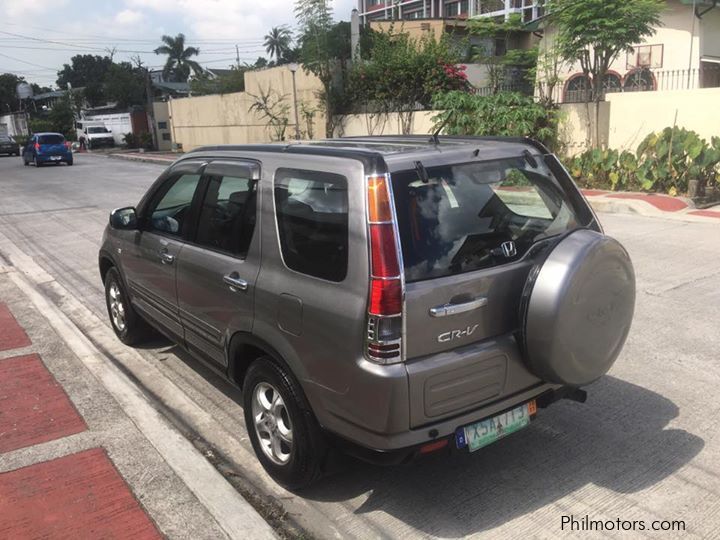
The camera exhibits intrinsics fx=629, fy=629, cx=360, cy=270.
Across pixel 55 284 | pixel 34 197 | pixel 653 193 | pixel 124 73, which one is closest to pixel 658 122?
pixel 653 193

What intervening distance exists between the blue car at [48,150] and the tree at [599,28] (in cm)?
2473

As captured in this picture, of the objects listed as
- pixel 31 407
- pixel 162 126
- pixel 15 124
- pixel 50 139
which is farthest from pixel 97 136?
pixel 31 407

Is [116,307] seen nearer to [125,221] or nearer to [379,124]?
[125,221]

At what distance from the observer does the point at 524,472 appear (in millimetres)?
3361

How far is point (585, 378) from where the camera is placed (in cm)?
304

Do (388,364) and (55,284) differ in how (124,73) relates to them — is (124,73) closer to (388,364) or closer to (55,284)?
(55,284)

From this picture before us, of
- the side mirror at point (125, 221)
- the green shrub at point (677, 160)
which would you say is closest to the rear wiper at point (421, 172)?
the side mirror at point (125, 221)

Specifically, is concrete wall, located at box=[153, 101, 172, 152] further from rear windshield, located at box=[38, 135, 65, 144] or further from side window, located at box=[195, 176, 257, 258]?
side window, located at box=[195, 176, 257, 258]

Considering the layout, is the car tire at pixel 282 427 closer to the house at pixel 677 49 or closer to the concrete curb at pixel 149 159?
the house at pixel 677 49

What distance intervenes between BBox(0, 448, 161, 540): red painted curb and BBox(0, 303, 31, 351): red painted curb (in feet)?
7.91

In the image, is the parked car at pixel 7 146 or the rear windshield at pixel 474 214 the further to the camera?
the parked car at pixel 7 146

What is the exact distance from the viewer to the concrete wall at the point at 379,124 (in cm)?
1845

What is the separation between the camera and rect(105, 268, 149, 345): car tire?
529 cm

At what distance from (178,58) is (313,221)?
92.4 meters
